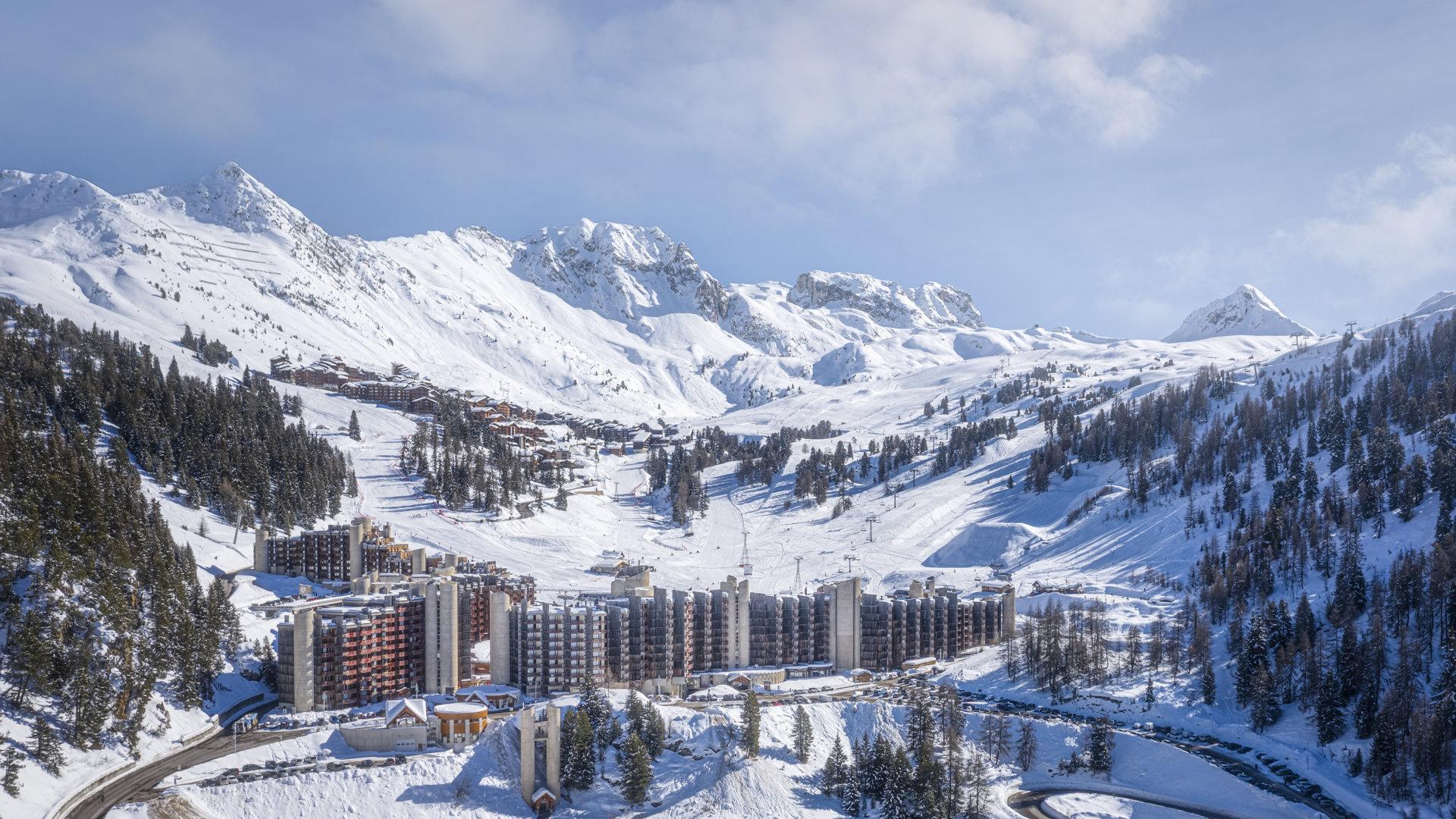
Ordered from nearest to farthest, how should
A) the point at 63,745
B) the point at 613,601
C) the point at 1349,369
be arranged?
the point at 63,745, the point at 613,601, the point at 1349,369

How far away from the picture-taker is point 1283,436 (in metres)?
140

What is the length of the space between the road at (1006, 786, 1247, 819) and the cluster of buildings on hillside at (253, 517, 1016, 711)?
73.9ft

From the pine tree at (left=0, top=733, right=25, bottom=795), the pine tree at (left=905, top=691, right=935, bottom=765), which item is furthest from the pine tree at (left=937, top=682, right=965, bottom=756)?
the pine tree at (left=0, top=733, right=25, bottom=795)

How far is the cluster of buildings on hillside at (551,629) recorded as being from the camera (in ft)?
227

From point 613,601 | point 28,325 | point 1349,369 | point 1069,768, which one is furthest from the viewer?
point 1349,369

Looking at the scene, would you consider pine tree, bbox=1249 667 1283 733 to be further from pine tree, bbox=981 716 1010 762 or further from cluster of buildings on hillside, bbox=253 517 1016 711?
cluster of buildings on hillside, bbox=253 517 1016 711

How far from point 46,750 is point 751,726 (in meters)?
38.0

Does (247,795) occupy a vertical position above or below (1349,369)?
below

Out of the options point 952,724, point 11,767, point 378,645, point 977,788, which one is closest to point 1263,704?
point 952,724

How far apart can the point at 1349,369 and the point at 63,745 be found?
565ft

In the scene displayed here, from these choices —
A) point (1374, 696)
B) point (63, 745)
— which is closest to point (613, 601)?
point (63, 745)

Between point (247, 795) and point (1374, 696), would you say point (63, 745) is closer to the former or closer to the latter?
point (247, 795)

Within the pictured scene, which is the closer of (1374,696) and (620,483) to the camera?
(1374,696)

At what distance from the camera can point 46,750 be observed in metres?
50.3
